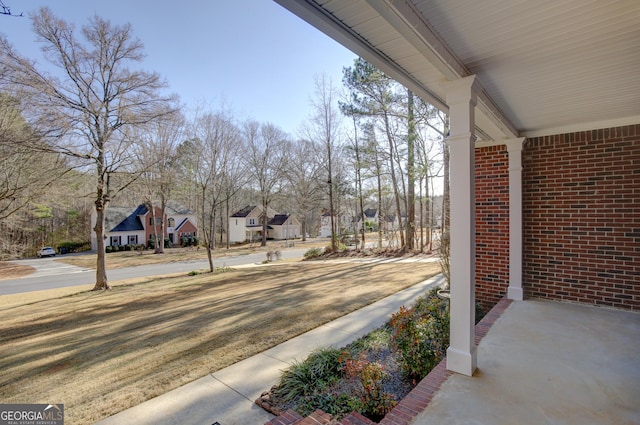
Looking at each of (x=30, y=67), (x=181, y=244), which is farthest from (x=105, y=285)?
(x=181, y=244)

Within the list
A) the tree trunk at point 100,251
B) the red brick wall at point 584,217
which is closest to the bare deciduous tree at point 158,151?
the tree trunk at point 100,251

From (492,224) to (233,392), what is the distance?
4.71 m

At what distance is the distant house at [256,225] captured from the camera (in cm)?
3638

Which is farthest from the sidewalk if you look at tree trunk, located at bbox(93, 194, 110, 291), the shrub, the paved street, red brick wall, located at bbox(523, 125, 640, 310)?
the paved street

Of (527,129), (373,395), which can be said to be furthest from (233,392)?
(527,129)

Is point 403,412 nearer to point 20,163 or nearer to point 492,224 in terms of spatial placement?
point 492,224

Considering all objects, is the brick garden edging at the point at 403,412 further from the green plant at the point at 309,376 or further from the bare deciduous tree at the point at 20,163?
the bare deciduous tree at the point at 20,163

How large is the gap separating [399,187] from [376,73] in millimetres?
6991

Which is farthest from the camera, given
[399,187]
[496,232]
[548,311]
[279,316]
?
[399,187]

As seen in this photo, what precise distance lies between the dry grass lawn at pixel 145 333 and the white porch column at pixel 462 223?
2829 millimetres

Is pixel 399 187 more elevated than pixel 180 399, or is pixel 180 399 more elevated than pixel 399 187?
pixel 399 187

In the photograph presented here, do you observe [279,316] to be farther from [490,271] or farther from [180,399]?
[490,271]

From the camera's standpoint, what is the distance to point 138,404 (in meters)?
2.99

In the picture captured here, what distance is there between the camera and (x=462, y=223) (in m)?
2.57
